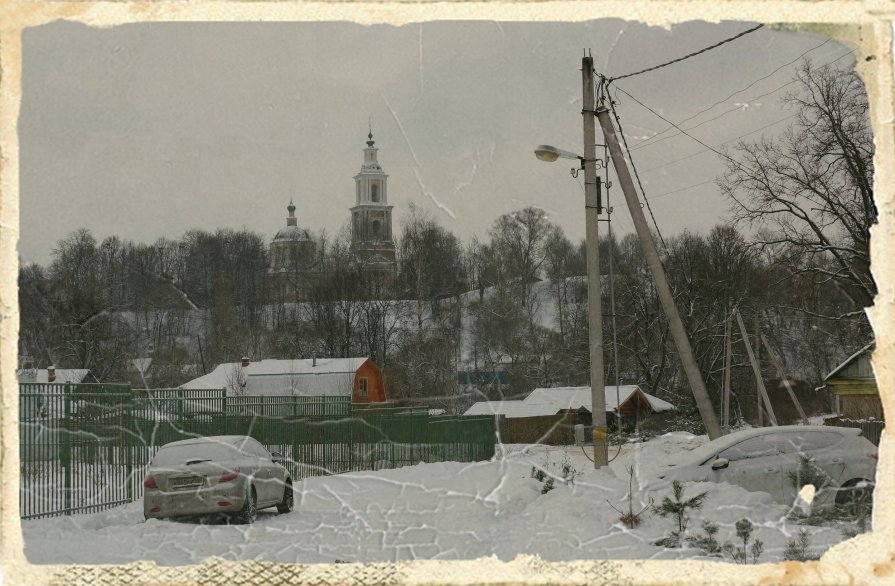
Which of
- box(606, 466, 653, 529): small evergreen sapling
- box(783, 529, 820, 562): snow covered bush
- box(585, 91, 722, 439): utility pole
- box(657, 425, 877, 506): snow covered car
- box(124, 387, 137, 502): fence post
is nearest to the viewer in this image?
box(783, 529, 820, 562): snow covered bush

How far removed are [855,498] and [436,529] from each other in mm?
2548

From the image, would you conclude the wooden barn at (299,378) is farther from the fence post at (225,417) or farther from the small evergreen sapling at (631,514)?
the small evergreen sapling at (631,514)

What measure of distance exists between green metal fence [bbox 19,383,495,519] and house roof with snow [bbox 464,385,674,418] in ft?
30.3

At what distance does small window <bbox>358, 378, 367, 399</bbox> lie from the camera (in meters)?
30.5

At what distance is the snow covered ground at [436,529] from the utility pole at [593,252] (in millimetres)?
2508

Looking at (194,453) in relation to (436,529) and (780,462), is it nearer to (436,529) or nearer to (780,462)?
(436,529)

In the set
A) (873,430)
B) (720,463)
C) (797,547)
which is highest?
(873,430)

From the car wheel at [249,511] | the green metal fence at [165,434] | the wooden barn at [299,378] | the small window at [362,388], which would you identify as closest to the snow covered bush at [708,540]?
the green metal fence at [165,434]

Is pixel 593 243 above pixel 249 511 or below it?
above

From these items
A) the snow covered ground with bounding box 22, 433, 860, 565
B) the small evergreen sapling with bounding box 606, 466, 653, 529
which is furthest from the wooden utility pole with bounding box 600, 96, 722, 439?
the small evergreen sapling with bounding box 606, 466, 653, 529

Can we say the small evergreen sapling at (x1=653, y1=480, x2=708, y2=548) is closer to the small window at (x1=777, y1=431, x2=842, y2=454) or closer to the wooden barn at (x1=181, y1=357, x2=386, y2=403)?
the small window at (x1=777, y1=431, x2=842, y2=454)

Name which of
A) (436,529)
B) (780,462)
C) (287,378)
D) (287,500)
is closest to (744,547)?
(436,529)

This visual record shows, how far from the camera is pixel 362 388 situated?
103 feet

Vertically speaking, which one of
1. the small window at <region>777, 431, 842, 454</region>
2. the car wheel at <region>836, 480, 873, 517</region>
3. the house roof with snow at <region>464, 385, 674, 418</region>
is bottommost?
the house roof with snow at <region>464, 385, 674, 418</region>
